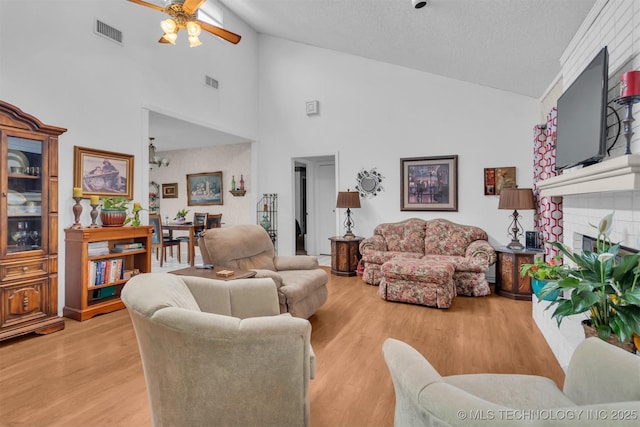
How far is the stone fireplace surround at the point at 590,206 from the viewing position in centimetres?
147

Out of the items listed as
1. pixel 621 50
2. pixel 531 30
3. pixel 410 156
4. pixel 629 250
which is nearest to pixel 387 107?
pixel 410 156

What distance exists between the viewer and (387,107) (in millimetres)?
5309

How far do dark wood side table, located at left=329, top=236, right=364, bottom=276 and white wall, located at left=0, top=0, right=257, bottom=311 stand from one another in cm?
284

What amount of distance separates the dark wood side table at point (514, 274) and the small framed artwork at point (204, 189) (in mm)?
5218

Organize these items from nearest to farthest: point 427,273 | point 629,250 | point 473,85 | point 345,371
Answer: point 629,250, point 345,371, point 427,273, point 473,85

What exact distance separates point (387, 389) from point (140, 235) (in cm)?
317

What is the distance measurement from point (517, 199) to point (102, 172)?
4879 millimetres

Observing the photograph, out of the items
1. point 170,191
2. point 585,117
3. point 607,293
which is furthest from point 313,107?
point 607,293

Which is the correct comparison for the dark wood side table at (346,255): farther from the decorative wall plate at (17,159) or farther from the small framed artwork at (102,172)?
the decorative wall plate at (17,159)

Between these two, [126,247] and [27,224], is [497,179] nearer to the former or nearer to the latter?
[126,247]

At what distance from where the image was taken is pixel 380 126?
5.36m

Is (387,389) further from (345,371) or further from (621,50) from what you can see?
(621,50)

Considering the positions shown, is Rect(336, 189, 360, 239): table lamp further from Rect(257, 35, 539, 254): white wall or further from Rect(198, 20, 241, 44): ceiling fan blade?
Rect(198, 20, 241, 44): ceiling fan blade

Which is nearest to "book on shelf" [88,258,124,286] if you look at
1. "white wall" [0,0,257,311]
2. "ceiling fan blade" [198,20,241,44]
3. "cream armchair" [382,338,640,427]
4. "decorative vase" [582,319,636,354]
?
"white wall" [0,0,257,311]
